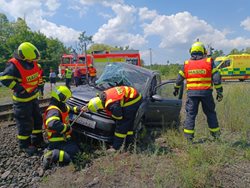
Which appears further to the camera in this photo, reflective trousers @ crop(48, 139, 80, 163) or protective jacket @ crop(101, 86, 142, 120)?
protective jacket @ crop(101, 86, 142, 120)

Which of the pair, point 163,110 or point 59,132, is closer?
point 59,132

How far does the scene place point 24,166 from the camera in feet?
13.7

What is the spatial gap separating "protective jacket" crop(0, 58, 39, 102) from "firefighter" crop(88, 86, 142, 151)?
1.21 metres

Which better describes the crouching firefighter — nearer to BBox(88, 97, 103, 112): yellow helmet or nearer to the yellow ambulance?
BBox(88, 97, 103, 112): yellow helmet

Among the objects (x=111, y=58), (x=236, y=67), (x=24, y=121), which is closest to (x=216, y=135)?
(x=24, y=121)

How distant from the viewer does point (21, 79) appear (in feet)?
15.3

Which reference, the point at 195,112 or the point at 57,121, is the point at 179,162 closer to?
the point at 195,112

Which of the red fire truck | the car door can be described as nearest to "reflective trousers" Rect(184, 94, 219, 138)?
the car door

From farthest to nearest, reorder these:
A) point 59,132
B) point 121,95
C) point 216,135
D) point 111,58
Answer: point 111,58 → point 216,135 → point 121,95 → point 59,132

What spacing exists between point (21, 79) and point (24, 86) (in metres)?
0.14

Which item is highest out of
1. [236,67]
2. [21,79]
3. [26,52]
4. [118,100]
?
[26,52]

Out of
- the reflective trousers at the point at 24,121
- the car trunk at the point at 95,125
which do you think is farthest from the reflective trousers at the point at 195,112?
the reflective trousers at the point at 24,121

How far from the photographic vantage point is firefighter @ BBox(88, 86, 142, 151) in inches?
173

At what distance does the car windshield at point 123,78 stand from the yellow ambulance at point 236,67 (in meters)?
20.6
